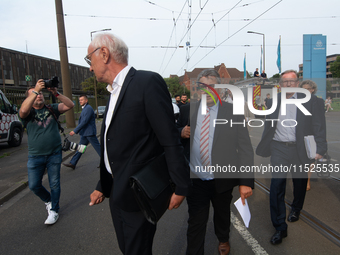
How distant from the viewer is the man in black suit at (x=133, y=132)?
58.4 inches

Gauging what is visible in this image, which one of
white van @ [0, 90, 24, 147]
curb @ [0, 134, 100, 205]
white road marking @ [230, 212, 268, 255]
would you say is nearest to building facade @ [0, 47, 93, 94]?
white van @ [0, 90, 24, 147]

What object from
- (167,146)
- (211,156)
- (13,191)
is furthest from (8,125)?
(167,146)

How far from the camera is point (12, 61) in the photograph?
160ft

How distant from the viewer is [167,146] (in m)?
1.50

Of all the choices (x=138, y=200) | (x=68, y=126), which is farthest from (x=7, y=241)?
(x=68, y=126)

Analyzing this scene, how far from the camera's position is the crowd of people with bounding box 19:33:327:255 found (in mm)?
1504

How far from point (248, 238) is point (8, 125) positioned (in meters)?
10.3

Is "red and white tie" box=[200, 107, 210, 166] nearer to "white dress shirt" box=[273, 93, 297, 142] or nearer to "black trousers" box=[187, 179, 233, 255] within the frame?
"black trousers" box=[187, 179, 233, 255]

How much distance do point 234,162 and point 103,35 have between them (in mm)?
1562

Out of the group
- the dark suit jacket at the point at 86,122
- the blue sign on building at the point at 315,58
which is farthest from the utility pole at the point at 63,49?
the blue sign on building at the point at 315,58

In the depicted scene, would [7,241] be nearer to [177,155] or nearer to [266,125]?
[177,155]

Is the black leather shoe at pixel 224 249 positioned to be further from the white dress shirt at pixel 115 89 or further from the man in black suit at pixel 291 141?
the white dress shirt at pixel 115 89

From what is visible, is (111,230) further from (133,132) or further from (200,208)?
(133,132)

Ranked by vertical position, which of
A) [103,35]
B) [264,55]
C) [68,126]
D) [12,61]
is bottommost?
[68,126]
